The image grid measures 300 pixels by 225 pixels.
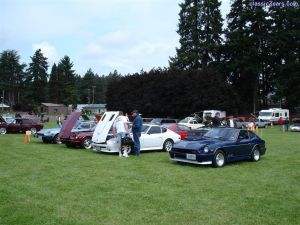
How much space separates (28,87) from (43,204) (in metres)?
121

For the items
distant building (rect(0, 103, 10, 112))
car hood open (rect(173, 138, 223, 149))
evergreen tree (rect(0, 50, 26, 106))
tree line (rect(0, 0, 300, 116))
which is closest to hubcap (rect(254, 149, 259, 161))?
car hood open (rect(173, 138, 223, 149))

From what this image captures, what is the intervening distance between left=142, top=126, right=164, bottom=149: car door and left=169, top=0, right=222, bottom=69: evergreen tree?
50.4 meters

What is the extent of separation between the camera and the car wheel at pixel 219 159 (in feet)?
44.8

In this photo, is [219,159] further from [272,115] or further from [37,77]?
[37,77]

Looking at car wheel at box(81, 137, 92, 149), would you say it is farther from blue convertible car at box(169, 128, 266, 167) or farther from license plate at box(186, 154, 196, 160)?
license plate at box(186, 154, 196, 160)

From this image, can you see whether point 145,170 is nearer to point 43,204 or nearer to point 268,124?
point 43,204

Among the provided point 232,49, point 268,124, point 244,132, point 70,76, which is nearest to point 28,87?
point 70,76

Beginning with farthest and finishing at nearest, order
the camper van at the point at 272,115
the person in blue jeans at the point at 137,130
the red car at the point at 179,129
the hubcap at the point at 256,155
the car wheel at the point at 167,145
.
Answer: the camper van at the point at 272,115, the red car at the point at 179,129, the car wheel at the point at 167,145, the person in blue jeans at the point at 137,130, the hubcap at the point at 256,155

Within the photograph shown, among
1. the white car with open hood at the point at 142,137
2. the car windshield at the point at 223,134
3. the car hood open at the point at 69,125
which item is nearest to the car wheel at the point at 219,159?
the car windshield at the point at 223,134

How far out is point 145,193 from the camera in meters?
9.09

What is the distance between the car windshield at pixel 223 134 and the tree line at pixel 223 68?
40.9m

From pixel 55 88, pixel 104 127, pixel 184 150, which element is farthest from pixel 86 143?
pixel 55 88

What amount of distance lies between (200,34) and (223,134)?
5667 cm

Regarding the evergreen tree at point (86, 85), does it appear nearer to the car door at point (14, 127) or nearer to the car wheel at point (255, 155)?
the car door at point (14, 127)
